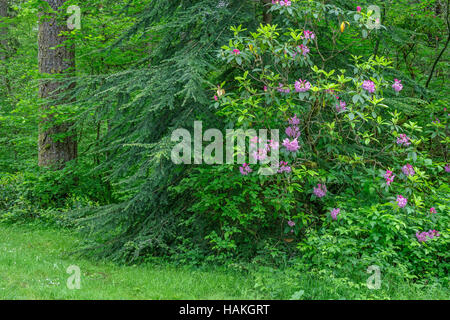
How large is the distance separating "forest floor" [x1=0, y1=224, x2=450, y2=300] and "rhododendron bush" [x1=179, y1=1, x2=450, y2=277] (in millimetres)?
318

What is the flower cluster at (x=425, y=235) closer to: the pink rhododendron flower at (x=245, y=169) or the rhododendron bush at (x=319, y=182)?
the rhododendron bush at (x=319, y=182)

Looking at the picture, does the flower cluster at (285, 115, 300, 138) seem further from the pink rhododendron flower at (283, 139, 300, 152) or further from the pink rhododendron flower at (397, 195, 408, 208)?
the pink rhododendron flower at (397, 195, 408, 208)

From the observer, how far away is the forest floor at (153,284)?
412cm

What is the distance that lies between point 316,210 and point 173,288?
2.44 m

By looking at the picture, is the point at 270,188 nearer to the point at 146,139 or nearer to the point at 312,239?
the point at 312,239

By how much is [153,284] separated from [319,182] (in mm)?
2587

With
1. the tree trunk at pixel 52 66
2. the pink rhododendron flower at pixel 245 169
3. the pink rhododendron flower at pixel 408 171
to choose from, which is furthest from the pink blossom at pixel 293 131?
the tree trunk at pixel 52 66

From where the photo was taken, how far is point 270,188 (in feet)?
18.1

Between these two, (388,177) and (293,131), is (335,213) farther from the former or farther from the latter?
(293,131)

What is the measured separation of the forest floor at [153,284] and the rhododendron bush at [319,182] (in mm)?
318

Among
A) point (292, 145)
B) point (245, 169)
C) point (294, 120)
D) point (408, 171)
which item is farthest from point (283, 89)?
point (408, 171)

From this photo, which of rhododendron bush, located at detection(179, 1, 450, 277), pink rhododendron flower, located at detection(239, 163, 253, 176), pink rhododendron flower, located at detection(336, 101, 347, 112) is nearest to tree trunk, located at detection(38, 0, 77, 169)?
rhododendron bush, located at detection(179, 1, 450, 277)

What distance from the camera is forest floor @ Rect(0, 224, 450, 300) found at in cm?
412

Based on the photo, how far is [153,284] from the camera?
456 centimetres
